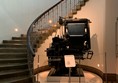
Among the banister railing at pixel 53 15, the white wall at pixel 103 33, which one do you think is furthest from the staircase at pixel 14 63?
the white wall at pixel 103 33

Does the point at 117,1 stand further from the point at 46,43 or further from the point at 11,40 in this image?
the point at 11,40

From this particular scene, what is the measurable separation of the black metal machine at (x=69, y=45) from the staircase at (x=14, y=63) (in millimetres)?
924

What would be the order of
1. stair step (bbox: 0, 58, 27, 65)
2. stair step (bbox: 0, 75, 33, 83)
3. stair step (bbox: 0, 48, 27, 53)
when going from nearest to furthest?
1. stair step (bbox: 0, 75, 33, 83)
2. stair step (bbox: 0, 58, 27, 65)
3. stair step (bbox: 0, 48, 27, 53)

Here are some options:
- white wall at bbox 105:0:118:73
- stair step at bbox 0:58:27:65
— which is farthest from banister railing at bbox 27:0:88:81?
white wall at bbox 105:0:118:73

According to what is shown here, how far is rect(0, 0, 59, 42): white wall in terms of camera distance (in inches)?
359

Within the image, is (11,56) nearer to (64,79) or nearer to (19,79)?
(19,79)

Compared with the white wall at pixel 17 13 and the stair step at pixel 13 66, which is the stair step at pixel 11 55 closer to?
the stair step at pixel 13 66

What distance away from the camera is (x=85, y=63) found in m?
8.73

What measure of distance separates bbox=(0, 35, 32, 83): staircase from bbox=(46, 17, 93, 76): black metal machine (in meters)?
0.92

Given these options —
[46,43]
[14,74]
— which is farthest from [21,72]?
[46,43]

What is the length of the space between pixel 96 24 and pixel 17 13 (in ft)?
11.9

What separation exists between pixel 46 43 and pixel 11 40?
4.63 ft

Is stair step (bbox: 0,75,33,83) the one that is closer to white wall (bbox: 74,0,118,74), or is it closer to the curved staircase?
the curved staircase

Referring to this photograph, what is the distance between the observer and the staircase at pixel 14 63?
6.11m
